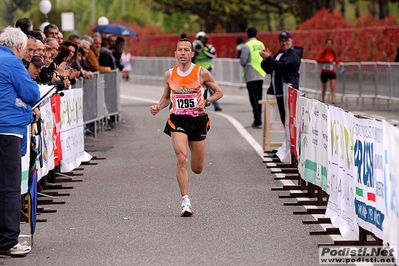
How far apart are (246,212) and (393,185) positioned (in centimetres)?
369

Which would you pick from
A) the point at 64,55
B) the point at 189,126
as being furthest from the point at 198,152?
the point at 64,55

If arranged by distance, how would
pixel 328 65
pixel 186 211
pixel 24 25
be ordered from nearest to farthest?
pixel 186 211
pixel 24 25
pixel 328 65

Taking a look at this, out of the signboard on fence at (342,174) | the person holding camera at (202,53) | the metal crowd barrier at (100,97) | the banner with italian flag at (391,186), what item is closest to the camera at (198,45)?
the person holding camera at (202,53)

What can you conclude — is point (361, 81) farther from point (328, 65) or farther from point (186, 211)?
point (186, 211)

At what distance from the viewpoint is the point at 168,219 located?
11.6 meters

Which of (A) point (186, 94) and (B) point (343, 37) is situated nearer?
(A) point (186, 94)

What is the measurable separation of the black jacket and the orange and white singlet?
221 inches

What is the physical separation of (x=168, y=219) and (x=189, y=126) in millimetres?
1237

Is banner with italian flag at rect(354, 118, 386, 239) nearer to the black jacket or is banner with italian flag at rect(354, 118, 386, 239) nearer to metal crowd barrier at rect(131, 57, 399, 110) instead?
the black jacket

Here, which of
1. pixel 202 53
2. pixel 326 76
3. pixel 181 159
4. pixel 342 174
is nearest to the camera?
pixel 342 174

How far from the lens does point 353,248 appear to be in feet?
31.6

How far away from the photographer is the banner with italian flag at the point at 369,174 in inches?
349

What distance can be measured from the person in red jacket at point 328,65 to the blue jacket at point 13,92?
21262 mm

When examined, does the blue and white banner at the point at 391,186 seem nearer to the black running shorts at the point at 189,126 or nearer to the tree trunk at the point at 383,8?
the black running shorts at the point at 189,126
